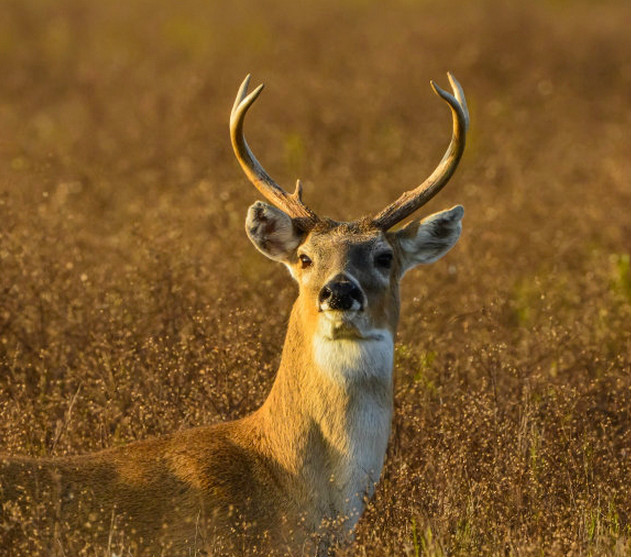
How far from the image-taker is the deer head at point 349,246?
5633 millimetres

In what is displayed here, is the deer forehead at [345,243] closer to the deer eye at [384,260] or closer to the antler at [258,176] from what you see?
the deer eye at [384,260]

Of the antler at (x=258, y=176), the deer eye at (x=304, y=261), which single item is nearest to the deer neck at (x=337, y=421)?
the deer eye at (x=304, y=261)

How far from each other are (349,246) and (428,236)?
517 mm

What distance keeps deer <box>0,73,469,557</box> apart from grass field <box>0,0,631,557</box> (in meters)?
0.29

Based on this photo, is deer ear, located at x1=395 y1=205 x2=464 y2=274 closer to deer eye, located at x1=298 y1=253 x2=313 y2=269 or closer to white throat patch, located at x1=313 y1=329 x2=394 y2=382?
deer eye, located at x1=298 y1=253 x2=313 y2=269

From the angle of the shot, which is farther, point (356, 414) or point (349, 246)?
point (349, 246)

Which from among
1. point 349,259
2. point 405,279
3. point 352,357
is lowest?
point 405,279

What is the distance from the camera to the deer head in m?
5.63

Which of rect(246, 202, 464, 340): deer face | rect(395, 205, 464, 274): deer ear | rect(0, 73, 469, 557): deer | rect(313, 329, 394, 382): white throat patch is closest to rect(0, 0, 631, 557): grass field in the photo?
rect(0, 73, 469, 557): deer

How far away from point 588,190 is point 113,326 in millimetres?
7056

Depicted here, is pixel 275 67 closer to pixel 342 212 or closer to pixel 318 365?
pixel 342 212

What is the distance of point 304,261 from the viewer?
6.02 metres

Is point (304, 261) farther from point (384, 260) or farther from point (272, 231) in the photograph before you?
point (384, 260)

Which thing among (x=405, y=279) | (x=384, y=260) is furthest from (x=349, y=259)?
(x=405, y=279)
